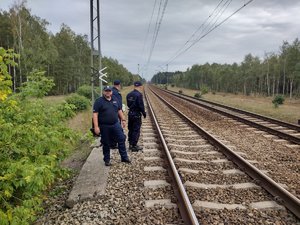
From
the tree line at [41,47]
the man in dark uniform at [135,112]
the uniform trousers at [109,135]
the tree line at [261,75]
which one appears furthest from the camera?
the tree line at [261,75]

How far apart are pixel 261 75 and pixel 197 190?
74.0m

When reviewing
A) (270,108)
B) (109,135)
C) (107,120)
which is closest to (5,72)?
(107,120)

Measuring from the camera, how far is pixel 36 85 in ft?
22.5

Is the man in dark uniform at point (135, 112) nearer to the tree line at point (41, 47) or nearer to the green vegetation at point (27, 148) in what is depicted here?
the green vegetation at point (27, 148)

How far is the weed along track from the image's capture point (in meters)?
5.00

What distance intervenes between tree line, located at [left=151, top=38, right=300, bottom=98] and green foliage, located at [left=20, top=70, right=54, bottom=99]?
52.6m

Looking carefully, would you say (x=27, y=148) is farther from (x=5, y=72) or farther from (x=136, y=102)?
(x=136, y=102)

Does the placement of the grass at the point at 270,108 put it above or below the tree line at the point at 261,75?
below

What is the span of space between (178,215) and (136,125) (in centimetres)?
517

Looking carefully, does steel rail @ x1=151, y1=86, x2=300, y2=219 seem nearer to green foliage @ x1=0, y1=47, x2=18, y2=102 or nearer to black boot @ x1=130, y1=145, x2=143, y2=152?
black boot @ x1=130, y1=145, x2=143, y2=152

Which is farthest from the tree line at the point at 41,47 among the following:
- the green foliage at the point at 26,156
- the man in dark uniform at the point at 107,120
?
the green foliage at the point at 26,156

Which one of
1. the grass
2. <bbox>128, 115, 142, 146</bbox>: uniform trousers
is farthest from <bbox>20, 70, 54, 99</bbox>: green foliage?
the grass

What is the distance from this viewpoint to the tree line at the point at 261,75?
204 feet

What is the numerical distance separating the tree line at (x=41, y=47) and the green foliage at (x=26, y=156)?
23.2m
